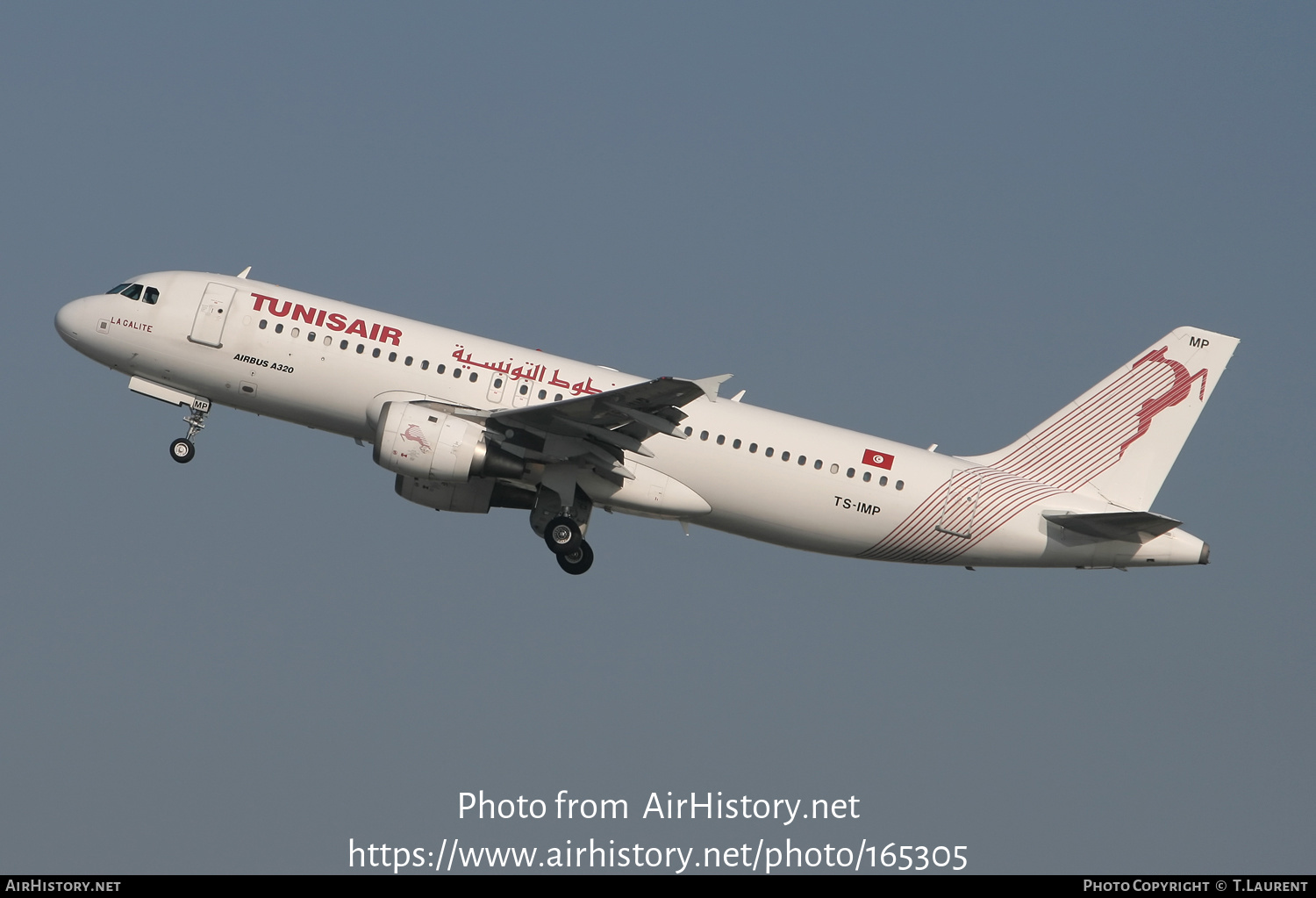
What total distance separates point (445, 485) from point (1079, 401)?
1625 centimetres

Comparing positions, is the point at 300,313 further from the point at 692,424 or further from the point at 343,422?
the point at 692,424

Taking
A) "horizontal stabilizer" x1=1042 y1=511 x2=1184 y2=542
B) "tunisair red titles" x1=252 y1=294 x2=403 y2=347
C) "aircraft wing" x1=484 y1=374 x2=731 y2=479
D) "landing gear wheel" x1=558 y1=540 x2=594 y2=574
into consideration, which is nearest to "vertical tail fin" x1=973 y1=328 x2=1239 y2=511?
"horizontal stabilizer" x1=1042 y1=511 x2=1184 y2=542

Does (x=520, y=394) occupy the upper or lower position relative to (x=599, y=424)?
upper

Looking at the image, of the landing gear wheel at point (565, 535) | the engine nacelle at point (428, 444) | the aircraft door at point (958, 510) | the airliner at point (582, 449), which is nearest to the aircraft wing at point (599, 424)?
the airliner at point (582, 449)

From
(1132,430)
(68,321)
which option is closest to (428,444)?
(68,321)

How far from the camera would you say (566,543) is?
37.2 meters

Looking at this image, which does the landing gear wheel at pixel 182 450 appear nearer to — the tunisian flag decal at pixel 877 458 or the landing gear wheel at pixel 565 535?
the landing gear wheel at pixel 565 535

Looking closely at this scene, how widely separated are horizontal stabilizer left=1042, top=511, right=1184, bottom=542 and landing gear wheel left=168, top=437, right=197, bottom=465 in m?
21.1

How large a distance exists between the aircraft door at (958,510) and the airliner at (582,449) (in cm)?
5

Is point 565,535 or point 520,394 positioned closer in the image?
point 520,394

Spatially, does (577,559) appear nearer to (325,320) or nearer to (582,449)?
(582,449)

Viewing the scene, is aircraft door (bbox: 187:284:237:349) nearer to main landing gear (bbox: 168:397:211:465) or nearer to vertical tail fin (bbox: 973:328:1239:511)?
main landing gear (bbox: 168:397:211:465)

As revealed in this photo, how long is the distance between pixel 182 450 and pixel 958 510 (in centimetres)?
1909

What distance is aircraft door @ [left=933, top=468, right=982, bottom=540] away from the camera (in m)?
37.4
